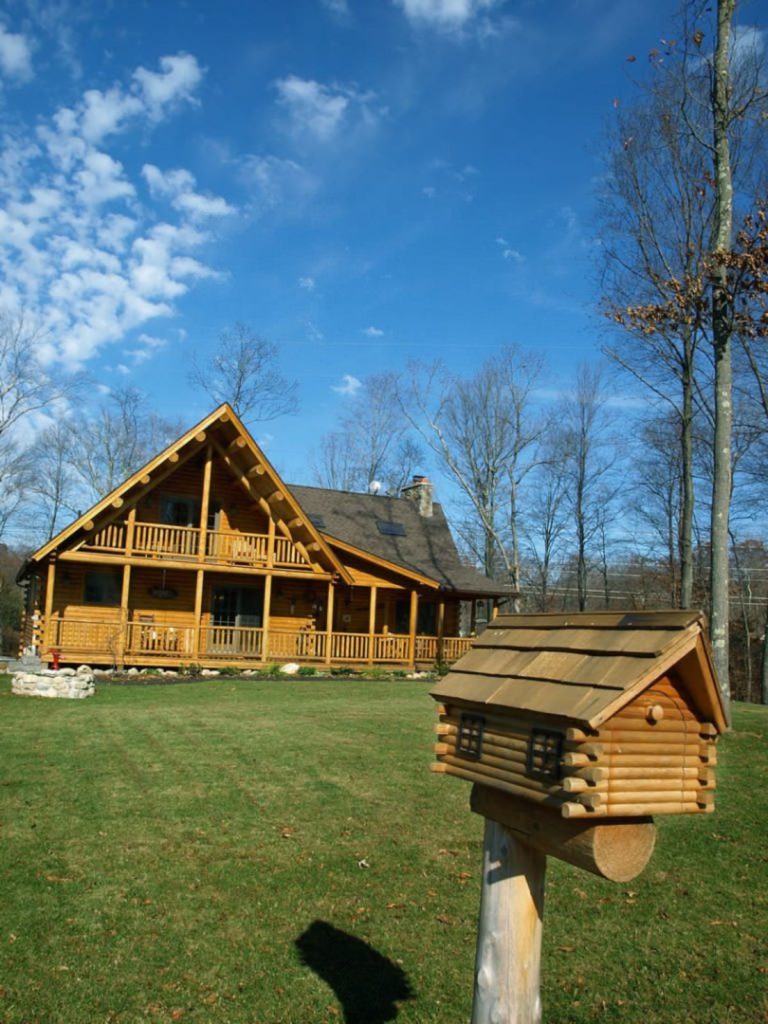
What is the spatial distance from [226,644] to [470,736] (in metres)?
20.5

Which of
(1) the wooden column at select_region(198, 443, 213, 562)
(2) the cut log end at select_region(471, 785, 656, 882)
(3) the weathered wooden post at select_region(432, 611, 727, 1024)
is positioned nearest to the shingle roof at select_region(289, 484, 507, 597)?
(1) the wooden column at select_region(198, 443, 213, 562)

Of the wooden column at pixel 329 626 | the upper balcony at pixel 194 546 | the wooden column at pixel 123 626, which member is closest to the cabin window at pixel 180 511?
the upper balcony at pixel 194 546

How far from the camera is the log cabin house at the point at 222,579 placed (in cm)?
2091

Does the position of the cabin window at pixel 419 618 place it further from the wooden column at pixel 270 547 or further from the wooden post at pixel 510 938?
the wooden post at pixel 510 938

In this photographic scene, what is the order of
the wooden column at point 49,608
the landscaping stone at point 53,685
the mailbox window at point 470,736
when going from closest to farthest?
the mailbox window at point 470,736, the landscaping stone at point 53,685, the wooden column at point 49,608

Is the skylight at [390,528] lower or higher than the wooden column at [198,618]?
higher

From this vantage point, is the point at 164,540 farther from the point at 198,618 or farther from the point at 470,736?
the point at 470,736

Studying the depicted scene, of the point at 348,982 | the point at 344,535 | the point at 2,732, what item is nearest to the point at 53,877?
the point at 348,982

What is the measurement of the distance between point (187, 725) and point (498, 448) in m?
25.4

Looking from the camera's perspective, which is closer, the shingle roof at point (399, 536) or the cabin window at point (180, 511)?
the cabin window at point (180, 511)

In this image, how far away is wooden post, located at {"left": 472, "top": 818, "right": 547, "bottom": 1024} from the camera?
116 inches

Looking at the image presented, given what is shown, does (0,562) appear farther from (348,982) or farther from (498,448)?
(348,982)

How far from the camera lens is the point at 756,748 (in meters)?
10.8

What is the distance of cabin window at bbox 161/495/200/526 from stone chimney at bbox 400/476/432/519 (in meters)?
9.29
